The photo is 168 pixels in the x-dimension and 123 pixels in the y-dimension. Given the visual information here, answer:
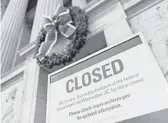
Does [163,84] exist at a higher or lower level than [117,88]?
lower

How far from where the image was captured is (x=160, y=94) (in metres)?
2.55

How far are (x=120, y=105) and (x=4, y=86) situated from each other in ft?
17.0

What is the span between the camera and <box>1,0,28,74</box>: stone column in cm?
793

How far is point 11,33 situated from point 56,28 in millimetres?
4517

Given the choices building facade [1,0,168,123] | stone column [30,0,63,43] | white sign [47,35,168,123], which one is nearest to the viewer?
white sign [47,35,168,123]

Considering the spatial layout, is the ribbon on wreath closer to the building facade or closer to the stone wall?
the building facade

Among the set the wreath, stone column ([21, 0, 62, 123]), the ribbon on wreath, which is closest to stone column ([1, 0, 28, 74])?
stone column ([21, 0, 62, 123])

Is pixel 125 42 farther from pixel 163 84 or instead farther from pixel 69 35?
pixel 69 35

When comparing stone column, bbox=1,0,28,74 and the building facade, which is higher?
stone column, bbox=1,0,28,74

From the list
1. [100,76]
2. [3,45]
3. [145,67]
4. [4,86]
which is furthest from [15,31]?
[145,67]

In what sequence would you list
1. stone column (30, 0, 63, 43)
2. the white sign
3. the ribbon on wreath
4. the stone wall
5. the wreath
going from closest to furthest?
the white sign
the stone wall
the wreath
the ribbon on wreath
stone column (30, 0, 63, 43)

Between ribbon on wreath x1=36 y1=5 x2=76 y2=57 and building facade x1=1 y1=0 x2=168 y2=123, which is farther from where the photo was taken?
ribbon on wreath x1=36 y1=5 x2=76 y2=57

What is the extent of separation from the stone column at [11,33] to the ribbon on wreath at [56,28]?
314cm

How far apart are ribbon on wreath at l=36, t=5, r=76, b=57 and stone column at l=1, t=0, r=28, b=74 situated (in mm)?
3142
